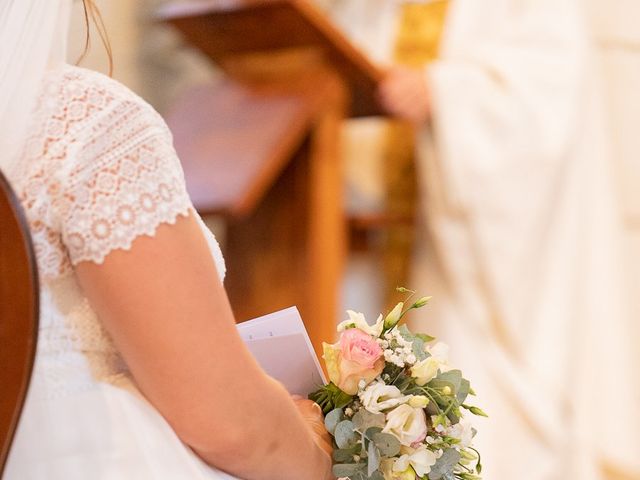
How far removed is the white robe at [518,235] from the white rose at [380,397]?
7.29 ft

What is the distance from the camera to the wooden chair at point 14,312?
1.05 m

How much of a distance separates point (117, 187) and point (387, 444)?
397 mm

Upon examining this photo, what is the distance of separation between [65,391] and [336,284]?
1.85 metres

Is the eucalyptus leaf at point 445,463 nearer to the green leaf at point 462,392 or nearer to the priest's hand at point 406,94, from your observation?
the green leaf at point 462,392

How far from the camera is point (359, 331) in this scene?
1.29 metres

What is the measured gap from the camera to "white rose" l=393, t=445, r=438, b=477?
1.25m

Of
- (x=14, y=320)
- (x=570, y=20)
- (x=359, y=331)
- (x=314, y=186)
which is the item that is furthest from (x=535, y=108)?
(x=14, y=320)

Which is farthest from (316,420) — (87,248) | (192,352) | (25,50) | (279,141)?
(279,141)

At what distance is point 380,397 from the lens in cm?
126

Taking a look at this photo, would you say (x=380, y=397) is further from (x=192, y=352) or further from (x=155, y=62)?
(x=155, y=62)

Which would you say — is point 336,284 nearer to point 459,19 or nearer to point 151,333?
point 459,19

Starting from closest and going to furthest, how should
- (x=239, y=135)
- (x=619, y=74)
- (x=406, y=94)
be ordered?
1. (x=239, y=135)
2. (x=406, y=94)
3. (x=619, y=74)

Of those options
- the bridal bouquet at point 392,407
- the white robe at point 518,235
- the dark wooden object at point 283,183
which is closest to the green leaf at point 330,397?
the bridal bouquet at point 392,407

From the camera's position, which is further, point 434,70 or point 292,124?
point 434,70
